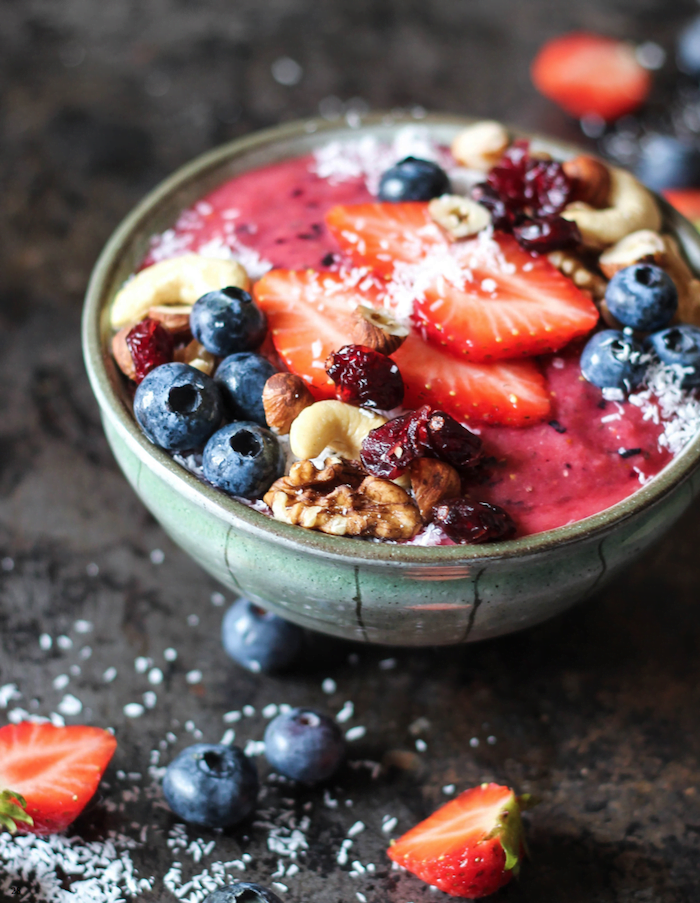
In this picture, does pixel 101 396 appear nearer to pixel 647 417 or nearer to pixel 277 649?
pixel 277 649

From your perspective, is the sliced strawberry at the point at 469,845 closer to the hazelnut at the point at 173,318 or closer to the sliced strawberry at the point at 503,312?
the sliced strawberry at the point at 503,312

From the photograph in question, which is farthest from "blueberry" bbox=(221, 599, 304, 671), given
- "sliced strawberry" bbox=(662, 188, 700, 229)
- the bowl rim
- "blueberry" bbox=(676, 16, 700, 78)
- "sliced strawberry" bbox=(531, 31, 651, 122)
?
"blueberry" bbox=(676, 16, 700, 78)

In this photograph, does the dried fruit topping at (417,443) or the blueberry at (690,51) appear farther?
the blueberry at (690,51)

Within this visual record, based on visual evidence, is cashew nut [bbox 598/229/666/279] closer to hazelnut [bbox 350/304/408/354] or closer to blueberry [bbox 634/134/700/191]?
hazelnut [bbox 350/304/408/354]

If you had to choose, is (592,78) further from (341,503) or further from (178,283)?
(341,503)

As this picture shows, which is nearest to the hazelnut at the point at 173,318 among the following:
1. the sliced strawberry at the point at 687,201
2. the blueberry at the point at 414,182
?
the blueberry at the point at 414,182
